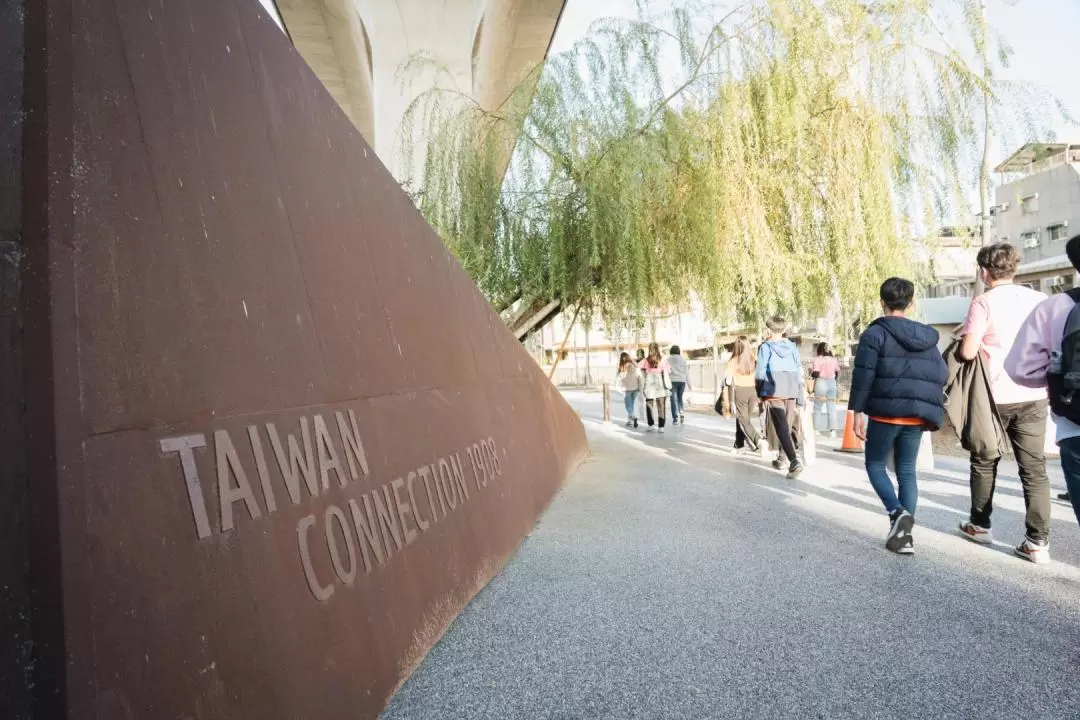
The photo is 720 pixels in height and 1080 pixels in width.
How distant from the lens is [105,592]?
1258 mm

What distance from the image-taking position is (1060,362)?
3025 millimetres

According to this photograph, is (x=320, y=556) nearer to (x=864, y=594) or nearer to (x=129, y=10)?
(x=129, y=10)

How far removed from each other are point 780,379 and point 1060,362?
162 inches

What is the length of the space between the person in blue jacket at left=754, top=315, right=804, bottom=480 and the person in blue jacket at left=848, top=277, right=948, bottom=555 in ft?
9.34

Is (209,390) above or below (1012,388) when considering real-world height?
above

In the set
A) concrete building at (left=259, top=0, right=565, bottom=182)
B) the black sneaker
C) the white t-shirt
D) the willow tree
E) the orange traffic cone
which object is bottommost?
the orange traffic cone

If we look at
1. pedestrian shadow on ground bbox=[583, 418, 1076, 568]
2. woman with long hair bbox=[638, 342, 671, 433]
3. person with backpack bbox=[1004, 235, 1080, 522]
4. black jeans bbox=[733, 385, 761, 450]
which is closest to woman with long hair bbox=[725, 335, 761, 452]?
black jeans bbox=[733, 385, 761, 450]

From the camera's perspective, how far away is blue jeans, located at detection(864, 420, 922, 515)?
13.6ft

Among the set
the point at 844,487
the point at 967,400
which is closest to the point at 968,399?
the point at 967,400

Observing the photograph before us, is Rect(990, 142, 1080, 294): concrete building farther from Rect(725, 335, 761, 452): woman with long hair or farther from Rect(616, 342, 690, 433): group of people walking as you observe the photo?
Rect(725, 335, 761, 452): woman with long hair

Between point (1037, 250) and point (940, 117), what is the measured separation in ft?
103

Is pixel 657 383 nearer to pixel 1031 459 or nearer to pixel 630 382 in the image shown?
pixel 630 382

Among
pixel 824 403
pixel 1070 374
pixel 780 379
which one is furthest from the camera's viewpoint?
pixel 824 403

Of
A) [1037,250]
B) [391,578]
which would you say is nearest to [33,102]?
[391,578]
